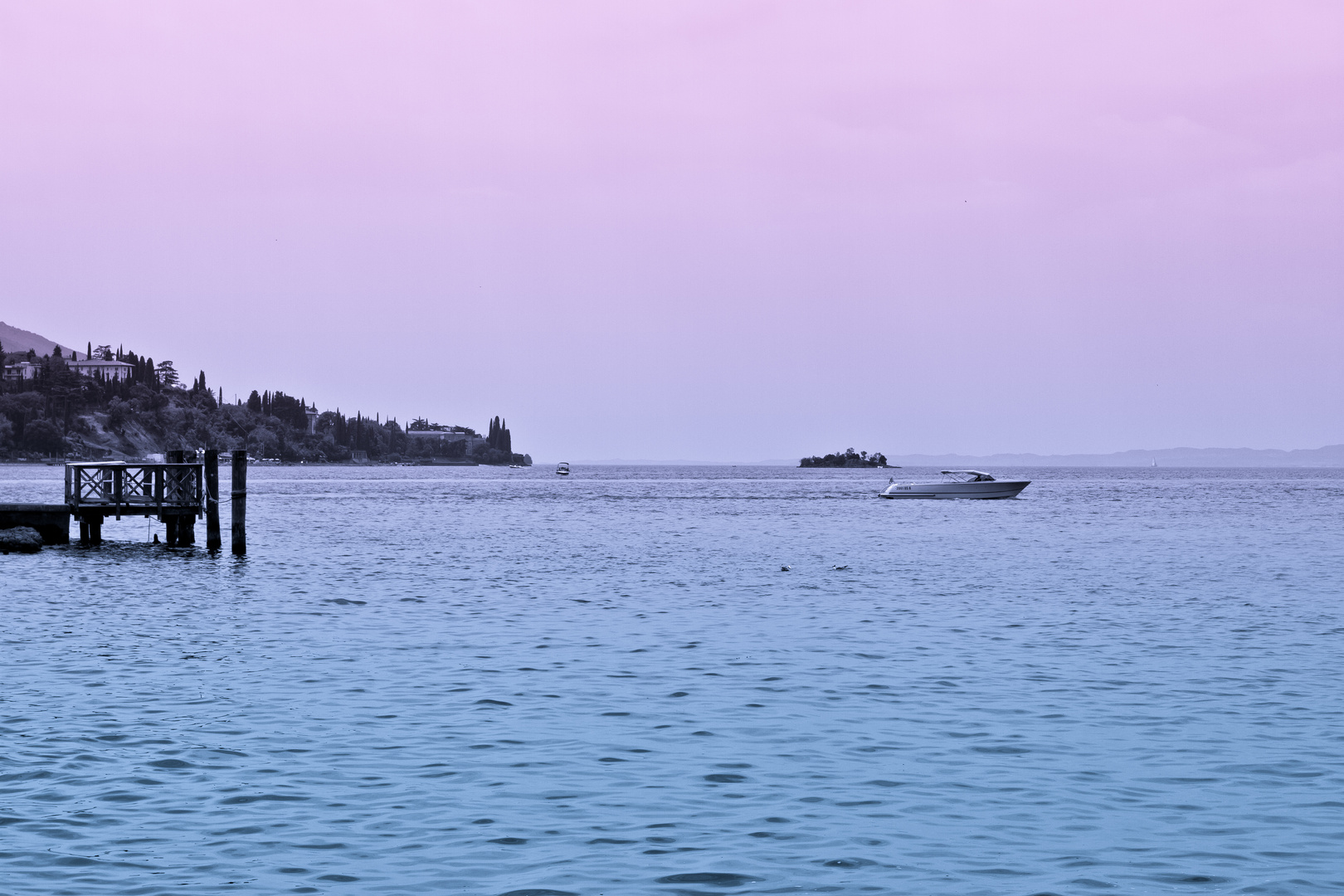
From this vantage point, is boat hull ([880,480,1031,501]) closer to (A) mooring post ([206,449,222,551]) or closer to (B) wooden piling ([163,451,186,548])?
(B) wooden piling ([163,451,186,548])

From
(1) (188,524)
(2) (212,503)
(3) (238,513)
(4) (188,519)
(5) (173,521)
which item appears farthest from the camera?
(1) (188,524)

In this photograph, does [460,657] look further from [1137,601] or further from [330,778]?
[1137,601]

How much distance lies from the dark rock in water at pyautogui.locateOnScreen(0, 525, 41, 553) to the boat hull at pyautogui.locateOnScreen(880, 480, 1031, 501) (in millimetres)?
82523

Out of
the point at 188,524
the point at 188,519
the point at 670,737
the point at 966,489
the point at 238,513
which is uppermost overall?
the point at 238,513

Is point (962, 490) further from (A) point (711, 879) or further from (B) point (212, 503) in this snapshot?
(A) point (711, 879)

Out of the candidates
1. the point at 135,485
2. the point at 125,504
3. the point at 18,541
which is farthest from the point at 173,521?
the point at 18,541

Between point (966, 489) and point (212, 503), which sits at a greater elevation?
point (212, 503)

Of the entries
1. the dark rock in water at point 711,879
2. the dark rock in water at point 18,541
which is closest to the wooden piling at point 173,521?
the dark rock in water at point 18,541

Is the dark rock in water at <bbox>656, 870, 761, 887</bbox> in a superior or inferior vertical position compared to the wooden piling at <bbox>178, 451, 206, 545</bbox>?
inferior

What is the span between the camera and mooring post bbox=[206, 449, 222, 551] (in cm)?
4700

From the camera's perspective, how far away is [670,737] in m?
15.9

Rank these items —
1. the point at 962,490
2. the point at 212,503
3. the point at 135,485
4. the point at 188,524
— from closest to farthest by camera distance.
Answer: the point at 212,503
the point at 135,485
the point at 188,524
the point at 962,490

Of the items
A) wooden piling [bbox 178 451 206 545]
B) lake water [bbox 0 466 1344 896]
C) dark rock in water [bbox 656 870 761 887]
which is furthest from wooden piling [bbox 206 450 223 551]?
dark rock in water [bbox 656 870 761 887]

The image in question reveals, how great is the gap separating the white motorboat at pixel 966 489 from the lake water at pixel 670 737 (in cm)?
7740
